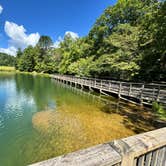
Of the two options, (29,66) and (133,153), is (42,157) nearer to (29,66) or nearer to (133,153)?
(133,153)

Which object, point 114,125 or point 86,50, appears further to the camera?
point 86,50

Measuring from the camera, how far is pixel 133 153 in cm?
111

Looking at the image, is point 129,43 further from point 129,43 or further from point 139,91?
point 139,91

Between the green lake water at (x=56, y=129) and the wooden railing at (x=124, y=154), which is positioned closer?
the wooden railing at (x=124, y=154)

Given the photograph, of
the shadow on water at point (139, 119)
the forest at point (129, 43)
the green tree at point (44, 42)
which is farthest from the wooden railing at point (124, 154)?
the green tree at point (44, 42)

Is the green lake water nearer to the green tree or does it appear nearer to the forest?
the forest

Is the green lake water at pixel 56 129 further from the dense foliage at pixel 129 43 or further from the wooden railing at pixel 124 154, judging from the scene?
the dense foliage at pixel 129 43

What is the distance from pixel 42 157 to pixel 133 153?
4706 millimetres

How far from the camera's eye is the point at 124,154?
1.07 metres

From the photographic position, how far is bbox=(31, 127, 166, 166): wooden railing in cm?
95

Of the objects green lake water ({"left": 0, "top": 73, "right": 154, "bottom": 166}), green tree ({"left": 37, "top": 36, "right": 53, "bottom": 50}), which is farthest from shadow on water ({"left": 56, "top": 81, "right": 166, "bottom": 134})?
green tree ({"left": 37, "top": 36, "right": 53, "bottom": 50})

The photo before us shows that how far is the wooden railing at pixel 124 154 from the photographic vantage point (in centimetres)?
95

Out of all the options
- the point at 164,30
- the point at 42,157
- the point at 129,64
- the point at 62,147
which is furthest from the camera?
the point at 129,64

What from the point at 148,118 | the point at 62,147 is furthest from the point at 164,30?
the point at 62,147
